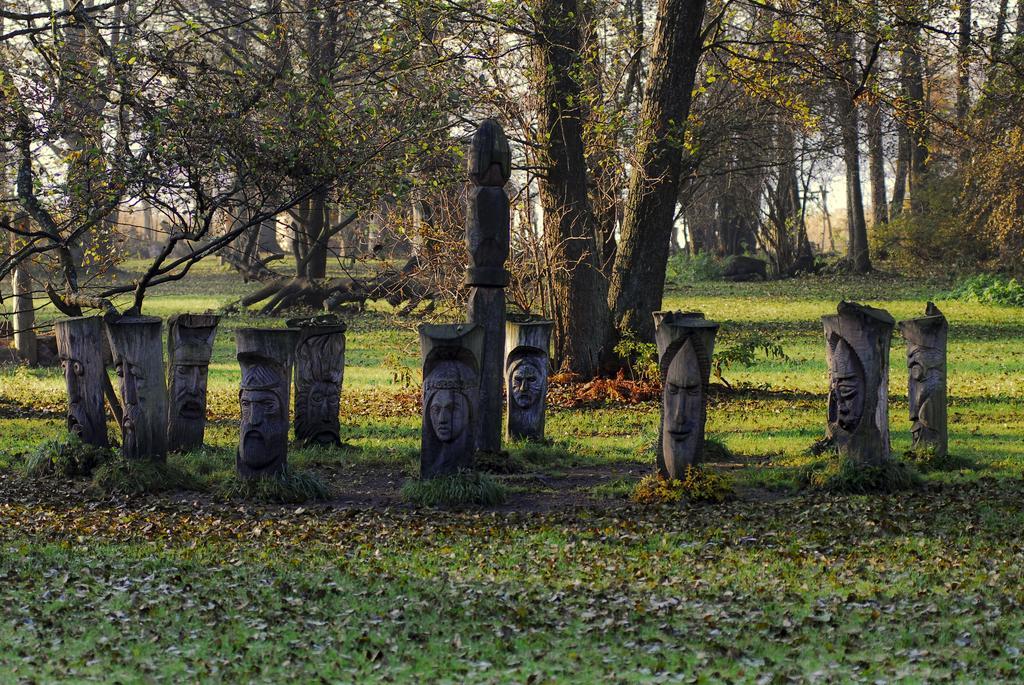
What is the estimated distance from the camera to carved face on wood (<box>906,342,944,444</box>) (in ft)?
44.3

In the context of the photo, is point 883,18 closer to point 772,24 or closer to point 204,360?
point 772,24

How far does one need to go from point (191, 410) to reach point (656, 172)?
8.64 meters

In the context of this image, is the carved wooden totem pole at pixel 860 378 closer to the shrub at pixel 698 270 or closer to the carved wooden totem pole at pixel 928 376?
the carved wooden totem pole at pixel 928 376

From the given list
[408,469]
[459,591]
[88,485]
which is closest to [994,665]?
[459,591]

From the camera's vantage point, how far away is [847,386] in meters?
12.3

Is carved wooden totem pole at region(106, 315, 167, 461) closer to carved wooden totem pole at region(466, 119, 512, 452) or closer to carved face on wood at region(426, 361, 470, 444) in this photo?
carved face on wood at region(426, 361, 470, 444)

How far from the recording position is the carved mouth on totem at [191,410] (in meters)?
14.3

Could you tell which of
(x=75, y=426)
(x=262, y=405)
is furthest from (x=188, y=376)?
(x=262, y=405)

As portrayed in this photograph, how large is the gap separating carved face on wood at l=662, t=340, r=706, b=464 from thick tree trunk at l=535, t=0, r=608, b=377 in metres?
7.74

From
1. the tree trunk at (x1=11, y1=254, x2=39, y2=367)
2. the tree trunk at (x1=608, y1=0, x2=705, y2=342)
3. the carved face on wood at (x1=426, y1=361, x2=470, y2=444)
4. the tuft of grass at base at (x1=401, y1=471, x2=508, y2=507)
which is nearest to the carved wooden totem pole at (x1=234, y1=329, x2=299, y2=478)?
the tuft of grass at base at (x1=401, y1=471, x2=508, y2=507)

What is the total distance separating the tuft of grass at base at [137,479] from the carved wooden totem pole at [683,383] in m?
4.68

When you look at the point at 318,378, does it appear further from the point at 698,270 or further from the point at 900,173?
the point at 900,173

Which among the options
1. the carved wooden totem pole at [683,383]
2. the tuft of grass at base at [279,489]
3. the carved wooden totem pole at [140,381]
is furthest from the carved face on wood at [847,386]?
the carved wooden totem pole at [140,381]

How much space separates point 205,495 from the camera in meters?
12.4
